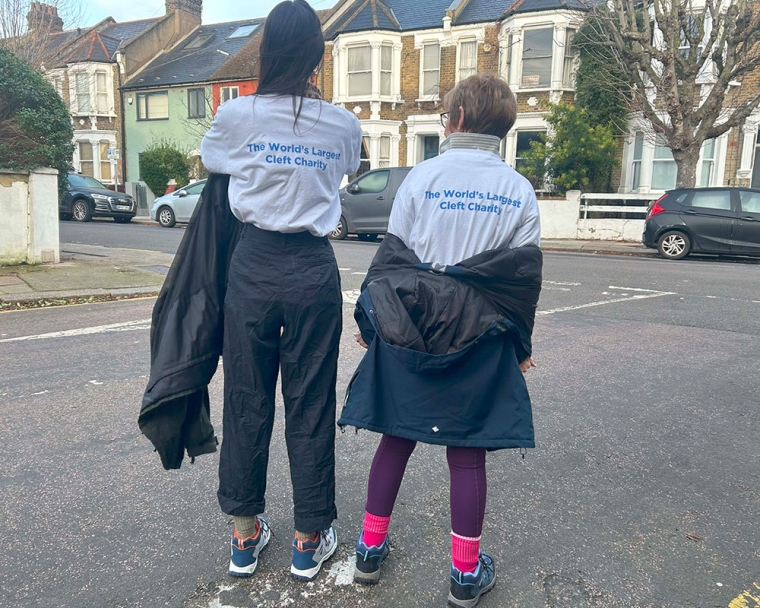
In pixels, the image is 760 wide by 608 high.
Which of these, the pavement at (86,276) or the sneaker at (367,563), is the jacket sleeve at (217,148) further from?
the pavement at (86,276)

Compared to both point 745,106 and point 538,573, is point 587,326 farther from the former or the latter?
point 745,106

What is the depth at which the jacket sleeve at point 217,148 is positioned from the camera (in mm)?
2309

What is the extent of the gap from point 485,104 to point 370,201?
14.2 m

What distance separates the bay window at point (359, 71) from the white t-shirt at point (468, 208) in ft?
85.4

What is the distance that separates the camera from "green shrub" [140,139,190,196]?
29.0 metres

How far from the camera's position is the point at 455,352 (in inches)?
86.4

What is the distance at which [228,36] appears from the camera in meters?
35.6

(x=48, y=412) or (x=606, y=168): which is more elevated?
(x=606, y=168)

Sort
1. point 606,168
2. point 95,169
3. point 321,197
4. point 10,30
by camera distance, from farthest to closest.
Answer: point 95,169, point 606,168, point 10,30, point 321,197

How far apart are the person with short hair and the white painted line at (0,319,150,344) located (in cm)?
469

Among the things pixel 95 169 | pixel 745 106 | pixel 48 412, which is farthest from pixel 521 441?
pixel 95 169

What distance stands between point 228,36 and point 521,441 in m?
37.5

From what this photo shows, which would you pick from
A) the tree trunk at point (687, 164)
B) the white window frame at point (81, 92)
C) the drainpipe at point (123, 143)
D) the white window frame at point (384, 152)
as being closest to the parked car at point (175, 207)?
the white window frame at point (384, 152)

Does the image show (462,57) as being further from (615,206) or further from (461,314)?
(461,314)
